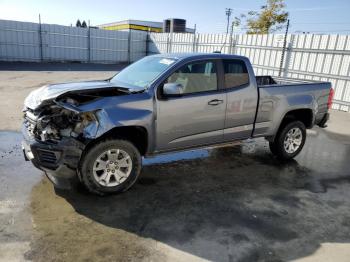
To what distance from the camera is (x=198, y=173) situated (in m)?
5.13

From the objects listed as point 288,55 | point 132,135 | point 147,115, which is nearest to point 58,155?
A: point 132,135

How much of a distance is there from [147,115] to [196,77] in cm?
107

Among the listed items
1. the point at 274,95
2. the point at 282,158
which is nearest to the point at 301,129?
the point at 282,158

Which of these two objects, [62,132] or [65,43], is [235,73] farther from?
[65,43]

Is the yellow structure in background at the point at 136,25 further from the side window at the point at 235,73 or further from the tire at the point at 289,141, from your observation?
the side window at the point at 235,73

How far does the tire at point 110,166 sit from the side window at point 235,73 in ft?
6.23

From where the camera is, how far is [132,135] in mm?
4309

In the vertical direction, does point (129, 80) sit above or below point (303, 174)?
above

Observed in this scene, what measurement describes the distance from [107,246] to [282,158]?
156 inches

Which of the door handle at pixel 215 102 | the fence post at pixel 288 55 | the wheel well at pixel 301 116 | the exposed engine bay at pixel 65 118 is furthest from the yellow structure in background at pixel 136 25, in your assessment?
the exposed engine bay at pixel 65 118

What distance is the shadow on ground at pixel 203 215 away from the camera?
10.3 feet

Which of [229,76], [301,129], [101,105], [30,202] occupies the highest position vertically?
[229,76]

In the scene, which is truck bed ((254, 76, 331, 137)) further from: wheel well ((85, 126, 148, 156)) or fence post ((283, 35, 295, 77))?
fence post ((283, 35, 295, 77))

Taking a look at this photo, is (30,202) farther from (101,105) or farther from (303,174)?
(303,174)
